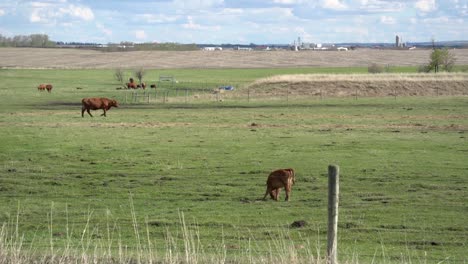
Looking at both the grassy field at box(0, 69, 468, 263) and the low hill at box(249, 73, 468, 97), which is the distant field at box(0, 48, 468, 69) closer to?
the low hill at box(249, 73, 468, 97)

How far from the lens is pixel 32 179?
926 inches

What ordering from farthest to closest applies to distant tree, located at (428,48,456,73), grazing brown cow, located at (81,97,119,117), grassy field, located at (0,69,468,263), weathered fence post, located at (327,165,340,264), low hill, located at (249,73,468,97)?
distant tree, located at (428,48,456,73)
low hill, located at (249,73,468,97)
grazing brown cow, located at (81,97,119,117)
grassy field, located at (0,69,468,263)
weathered fence post, located at (327,165,340,264)

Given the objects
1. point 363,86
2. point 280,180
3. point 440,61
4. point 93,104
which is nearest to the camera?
point 280,180

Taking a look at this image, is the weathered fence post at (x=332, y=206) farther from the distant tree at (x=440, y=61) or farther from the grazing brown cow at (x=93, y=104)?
the distant tree at (x=440, y=61)

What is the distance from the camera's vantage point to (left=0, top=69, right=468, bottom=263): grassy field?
13.9 metres

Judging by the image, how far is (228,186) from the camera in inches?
869

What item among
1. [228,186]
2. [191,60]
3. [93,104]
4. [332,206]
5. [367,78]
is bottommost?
[191,60]

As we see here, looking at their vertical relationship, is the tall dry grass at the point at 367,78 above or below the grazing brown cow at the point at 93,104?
above

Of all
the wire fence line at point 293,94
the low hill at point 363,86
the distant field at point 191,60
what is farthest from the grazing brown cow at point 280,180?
the distant field at point 191,60

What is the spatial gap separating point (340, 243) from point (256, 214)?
358 cm

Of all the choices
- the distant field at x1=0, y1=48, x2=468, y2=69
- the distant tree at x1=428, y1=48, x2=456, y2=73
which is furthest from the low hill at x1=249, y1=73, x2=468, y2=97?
the distant field at x1=0, y1=48, x2=468, y2=69

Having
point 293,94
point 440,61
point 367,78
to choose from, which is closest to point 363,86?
point 367,78

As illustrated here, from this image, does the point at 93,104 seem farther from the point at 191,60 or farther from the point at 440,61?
the point at 191,60

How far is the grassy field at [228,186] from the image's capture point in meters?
13.9
